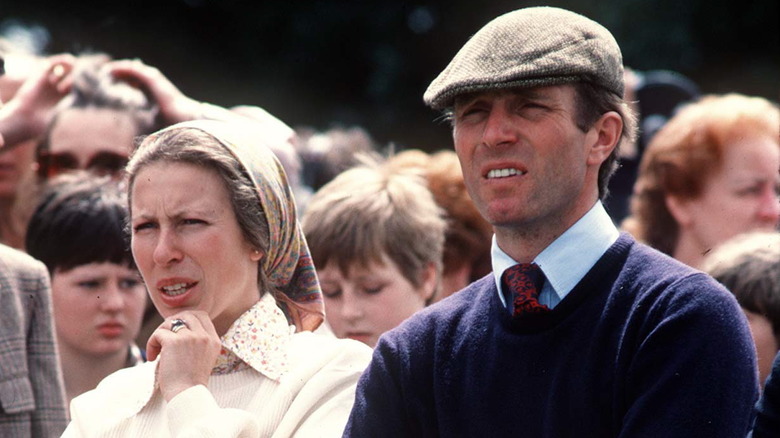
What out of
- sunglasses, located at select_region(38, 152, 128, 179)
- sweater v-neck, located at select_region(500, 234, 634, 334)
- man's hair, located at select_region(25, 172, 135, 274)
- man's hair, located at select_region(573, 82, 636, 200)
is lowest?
man's hair, located at select_region(25, 172, 135, 274)

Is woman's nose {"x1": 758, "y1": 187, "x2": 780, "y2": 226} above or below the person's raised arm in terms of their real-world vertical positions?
below

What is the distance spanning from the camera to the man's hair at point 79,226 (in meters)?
5.78

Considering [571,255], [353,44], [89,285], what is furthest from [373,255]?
[353,44]

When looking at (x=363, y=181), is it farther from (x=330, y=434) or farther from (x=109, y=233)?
(x=330, y=434)

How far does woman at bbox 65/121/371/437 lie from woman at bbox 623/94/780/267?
2.40m

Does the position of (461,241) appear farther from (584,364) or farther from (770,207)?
(584,364)

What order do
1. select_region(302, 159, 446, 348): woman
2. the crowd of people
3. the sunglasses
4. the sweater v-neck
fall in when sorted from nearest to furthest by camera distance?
1. the crowd of people
2. the sweater v-neck
3. select_region(302, 159, 446, 348): woman
4. the sunglasses

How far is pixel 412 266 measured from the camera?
5770mm

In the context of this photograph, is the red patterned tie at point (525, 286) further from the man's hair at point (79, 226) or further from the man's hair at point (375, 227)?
the man's hair at point (79, 226)

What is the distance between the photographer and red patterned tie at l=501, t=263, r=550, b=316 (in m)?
3.46

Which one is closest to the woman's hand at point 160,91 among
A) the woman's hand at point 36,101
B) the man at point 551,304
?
the woman's hand at point 36,101

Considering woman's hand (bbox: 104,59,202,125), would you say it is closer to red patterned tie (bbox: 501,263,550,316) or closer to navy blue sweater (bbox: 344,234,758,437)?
navy blue sweater (bbox: 344,234,758,437)

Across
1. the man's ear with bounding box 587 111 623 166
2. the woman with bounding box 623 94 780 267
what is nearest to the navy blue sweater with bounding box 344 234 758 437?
the man's ear with bounding box 587 111 623 166

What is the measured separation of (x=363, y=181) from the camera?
20.0 feet
